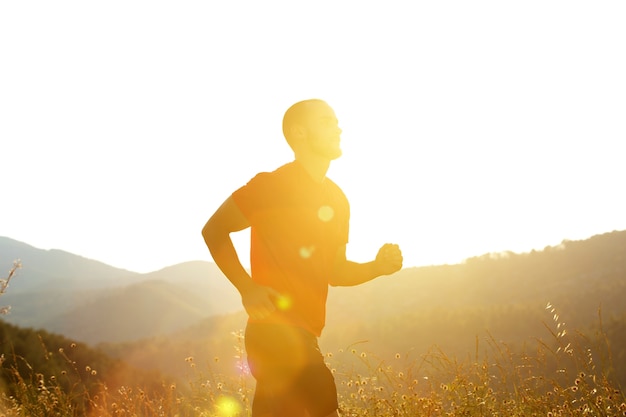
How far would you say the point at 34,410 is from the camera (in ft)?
16.7

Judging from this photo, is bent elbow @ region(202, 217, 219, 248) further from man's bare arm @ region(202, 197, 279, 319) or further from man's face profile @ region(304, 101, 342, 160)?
man's face profile @ region(304, 101, 342, 160)

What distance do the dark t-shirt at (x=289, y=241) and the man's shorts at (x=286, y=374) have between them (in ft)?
0.23

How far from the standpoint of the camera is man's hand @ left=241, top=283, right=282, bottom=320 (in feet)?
7.77

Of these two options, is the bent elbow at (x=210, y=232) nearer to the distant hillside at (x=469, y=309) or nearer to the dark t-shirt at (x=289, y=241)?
the dark t-shirt at (x=289, y=241)

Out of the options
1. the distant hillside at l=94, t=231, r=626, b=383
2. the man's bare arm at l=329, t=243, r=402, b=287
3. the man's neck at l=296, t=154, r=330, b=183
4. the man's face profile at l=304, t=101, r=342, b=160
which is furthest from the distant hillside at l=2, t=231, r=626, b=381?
the man's face profile at l=304, t=101, r=342, b=160

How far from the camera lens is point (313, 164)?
2844 millimetres

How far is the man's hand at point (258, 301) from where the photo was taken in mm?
2367

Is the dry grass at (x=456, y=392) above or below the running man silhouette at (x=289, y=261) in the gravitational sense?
below

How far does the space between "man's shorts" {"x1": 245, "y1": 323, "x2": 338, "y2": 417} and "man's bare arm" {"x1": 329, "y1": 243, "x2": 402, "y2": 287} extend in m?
0.64

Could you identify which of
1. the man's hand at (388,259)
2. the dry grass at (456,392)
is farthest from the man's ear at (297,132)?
the dry grass at (456,392)

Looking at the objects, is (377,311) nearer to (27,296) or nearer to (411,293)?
(411,293)

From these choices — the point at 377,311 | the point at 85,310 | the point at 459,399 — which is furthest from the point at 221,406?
the point at 85,310

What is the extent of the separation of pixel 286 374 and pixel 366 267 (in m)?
0.90

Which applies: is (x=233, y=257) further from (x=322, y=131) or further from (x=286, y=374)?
(x=322, y=131)
